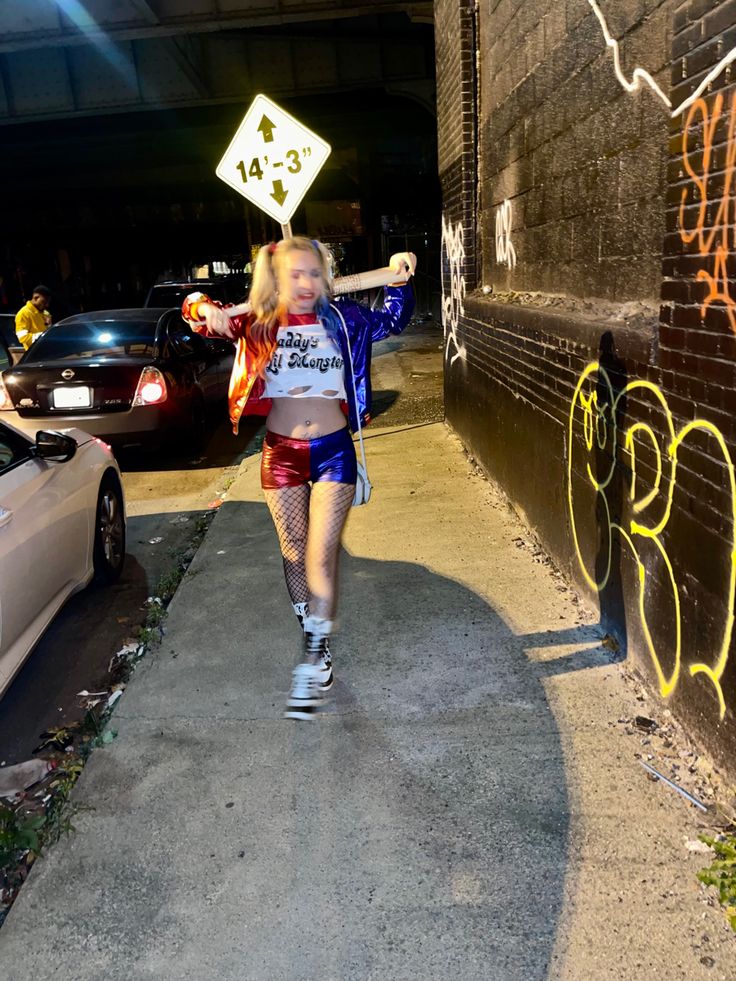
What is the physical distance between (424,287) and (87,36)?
1751cm

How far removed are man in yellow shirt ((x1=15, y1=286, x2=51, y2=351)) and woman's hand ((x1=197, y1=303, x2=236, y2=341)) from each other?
11.2 m

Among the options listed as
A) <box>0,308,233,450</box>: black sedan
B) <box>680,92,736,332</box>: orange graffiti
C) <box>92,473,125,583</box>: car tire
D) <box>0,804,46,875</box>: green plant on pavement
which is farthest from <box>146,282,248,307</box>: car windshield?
<box>680,92,736,332</box>: orange graffiti

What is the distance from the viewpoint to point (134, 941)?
7.55 feet

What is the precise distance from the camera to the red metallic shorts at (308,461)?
3.45 metres

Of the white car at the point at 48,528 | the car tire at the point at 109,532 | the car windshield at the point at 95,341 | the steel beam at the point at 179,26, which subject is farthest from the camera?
the steel beam at the point at 179,26

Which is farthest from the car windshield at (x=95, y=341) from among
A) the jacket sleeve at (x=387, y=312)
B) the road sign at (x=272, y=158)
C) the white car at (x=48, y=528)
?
the jacket sleeve at (x=387, y=312)

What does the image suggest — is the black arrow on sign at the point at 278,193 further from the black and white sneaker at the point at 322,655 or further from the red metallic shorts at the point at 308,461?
the black and white sneaker at the point at 322,655

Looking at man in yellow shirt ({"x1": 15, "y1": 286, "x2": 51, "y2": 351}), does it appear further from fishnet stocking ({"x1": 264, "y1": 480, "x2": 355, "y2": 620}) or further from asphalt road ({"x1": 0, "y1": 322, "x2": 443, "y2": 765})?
fishnet stocking ({"x1": 264, "y1": 480, "x2": 355, "y2": 620})

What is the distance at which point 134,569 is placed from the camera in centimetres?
568

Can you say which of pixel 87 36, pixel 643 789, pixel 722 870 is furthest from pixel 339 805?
pixel 87 36

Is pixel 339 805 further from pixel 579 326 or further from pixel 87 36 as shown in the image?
pixel 87 36

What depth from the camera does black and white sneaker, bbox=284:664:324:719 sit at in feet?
11.2

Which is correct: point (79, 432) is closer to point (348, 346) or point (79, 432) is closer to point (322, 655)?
point (348, 346)

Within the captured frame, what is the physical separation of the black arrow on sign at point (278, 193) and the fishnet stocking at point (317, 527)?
286cm
